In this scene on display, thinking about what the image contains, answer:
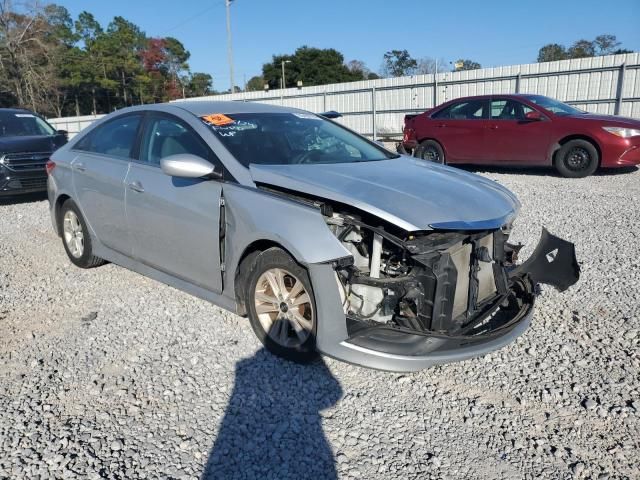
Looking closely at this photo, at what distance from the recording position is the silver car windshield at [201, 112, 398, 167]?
354 cm

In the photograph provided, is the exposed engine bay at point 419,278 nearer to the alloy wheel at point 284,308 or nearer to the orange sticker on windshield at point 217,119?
the alloy wheel at point 284,308

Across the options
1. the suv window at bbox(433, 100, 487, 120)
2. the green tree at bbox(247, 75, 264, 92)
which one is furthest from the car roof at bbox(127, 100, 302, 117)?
the green tree at bbox(247, 75, 264, 92)

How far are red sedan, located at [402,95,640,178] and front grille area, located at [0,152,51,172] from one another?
7.25 metres

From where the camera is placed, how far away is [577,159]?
30.0ft

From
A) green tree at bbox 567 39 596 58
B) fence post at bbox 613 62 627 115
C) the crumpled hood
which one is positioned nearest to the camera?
the crumpled hood

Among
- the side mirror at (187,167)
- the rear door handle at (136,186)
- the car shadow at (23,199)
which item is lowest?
the car shadow at (23,199)

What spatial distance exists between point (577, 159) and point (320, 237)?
8.02m

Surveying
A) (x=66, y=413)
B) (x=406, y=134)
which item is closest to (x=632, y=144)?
(x=406, y=134)

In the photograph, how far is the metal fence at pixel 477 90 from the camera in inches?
546

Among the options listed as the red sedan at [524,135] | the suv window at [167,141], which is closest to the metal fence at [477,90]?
the red sedan at [524,135]

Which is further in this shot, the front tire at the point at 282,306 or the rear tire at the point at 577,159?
the rear tire at the point at 577,159

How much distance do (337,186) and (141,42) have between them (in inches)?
2902

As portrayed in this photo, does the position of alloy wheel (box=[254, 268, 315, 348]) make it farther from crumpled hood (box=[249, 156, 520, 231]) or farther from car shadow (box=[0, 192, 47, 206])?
car shadow (box=[0, 192, 47, 206])

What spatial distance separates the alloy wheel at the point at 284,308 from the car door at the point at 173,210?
0.40 meters
